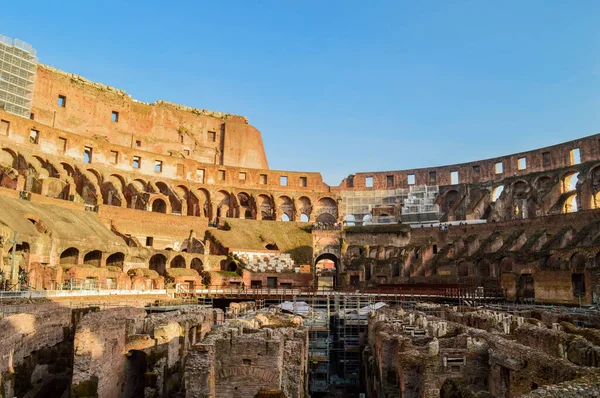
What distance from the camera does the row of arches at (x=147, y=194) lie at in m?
43.5

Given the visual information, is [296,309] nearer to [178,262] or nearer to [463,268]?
[178,262]

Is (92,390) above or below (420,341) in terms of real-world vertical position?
below

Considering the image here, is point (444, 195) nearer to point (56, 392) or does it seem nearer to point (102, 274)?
point (102, 274)

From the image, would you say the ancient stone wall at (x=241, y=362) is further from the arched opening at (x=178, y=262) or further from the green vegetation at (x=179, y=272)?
the arched opening at (x=178, y=262)

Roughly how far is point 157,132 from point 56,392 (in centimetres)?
5614

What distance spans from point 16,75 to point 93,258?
2887 centimetres

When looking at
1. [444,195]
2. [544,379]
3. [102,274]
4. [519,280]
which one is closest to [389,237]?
[444,195]

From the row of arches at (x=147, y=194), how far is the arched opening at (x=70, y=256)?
→ 33.2 ft

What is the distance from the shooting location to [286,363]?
32.2 ft

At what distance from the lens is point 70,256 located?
34.0 metres

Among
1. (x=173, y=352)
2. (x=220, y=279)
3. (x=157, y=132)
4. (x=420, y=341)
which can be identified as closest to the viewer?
(x=420, y=341)

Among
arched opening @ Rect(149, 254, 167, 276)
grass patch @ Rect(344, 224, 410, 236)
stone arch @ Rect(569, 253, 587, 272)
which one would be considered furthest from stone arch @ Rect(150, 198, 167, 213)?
stone arch @ Rect(569, 253, 587, 272)

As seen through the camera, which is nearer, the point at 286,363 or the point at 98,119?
the point at 286,363

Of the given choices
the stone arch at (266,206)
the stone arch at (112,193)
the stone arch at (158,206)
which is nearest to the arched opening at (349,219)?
the stone arch at (266,206)
